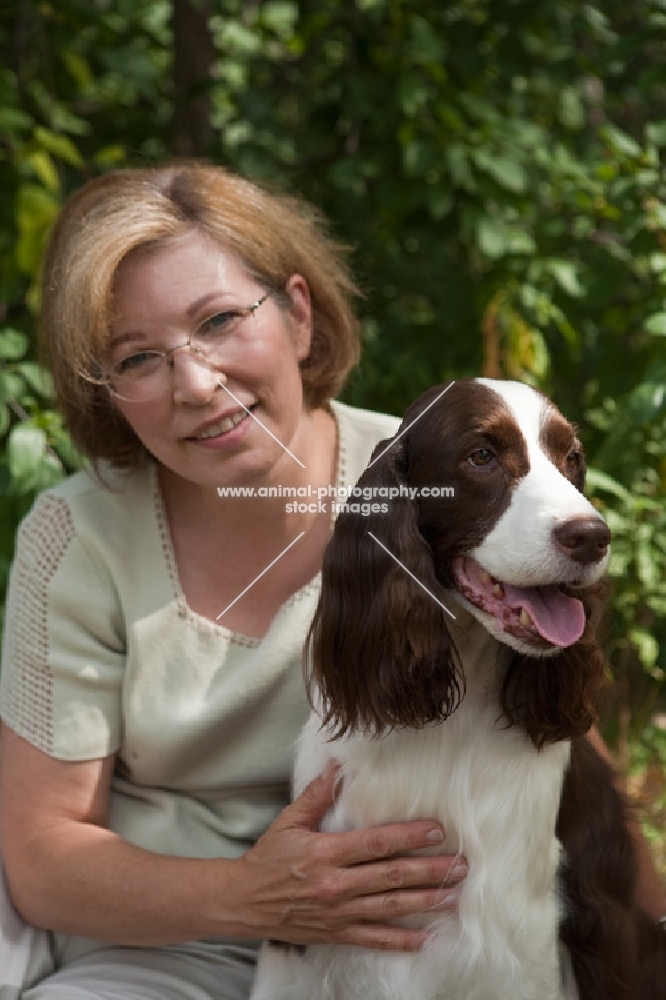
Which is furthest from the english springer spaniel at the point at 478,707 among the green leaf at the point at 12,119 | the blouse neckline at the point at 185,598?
the green leaf at the point at 12,119

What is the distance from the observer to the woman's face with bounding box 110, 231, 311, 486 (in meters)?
2.00

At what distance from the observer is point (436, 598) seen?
1694 mm

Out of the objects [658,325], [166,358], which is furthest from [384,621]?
[658,325]

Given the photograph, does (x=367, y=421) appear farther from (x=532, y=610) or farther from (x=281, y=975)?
(x=281, y=975)

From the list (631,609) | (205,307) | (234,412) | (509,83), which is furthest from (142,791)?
(509,83)

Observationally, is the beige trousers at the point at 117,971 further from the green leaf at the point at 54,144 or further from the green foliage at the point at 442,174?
the green leaf at the point at 54,144

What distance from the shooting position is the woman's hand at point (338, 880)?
5.89 feet

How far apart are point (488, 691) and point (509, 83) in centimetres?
203

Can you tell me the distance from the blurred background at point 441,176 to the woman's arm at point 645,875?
445mm

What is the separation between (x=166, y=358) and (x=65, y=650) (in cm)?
52

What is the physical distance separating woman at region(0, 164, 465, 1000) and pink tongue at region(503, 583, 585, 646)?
47 cm

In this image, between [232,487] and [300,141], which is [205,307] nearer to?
[232,487]

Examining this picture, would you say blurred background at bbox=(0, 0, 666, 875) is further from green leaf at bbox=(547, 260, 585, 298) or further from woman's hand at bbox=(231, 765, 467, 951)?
woman's hand at bbox=(231, 765, 467, 951)

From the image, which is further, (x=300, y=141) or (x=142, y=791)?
(x=300, y=141)
